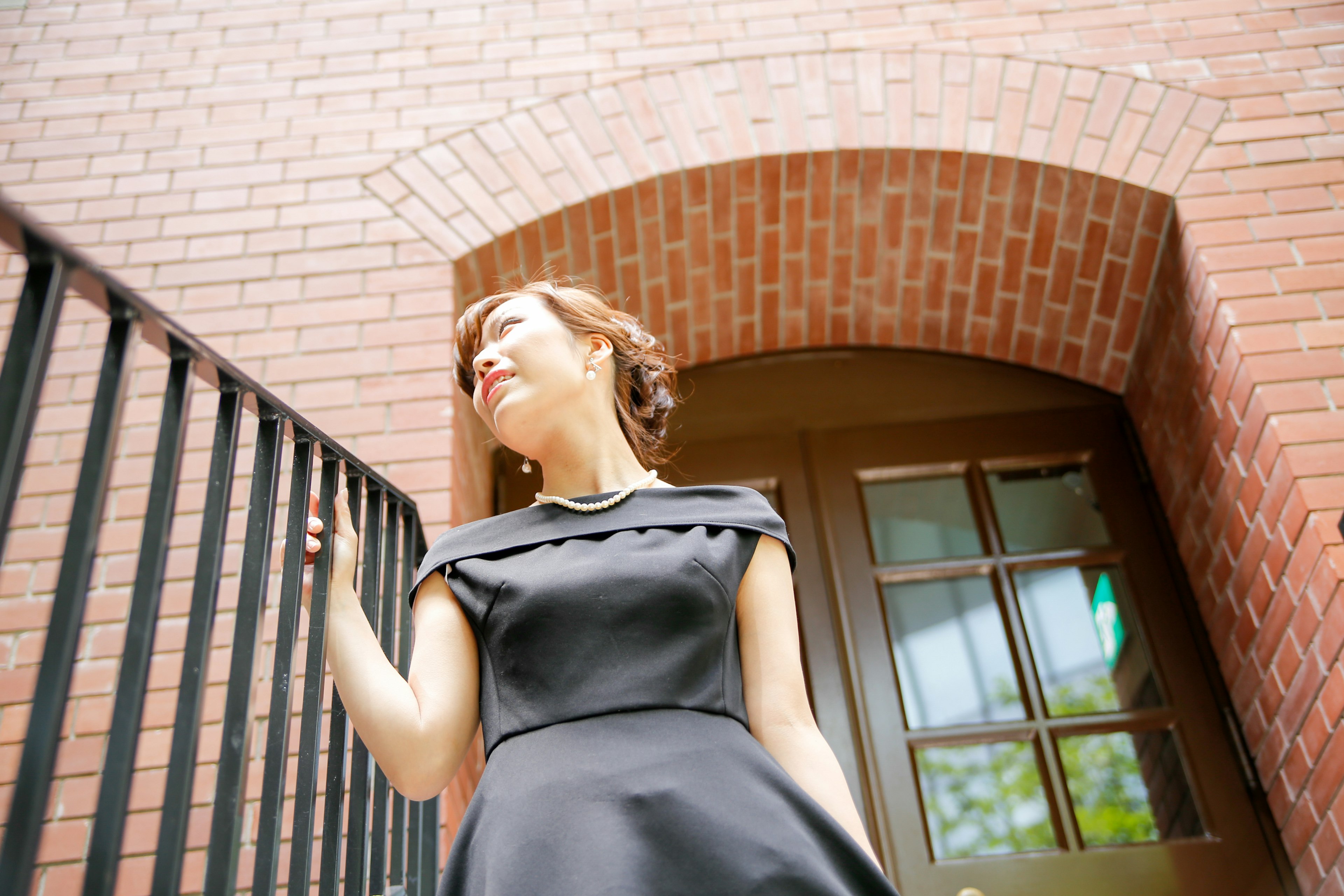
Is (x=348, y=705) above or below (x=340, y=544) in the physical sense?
below

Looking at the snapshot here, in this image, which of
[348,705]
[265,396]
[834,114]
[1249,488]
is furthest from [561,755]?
[834,114]

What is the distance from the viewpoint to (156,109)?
9.79ft

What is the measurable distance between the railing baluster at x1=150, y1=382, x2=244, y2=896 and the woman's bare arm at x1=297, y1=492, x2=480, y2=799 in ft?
0.75

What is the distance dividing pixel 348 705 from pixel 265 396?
426mm

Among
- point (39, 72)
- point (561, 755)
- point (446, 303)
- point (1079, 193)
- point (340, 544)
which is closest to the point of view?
point (561, 755)

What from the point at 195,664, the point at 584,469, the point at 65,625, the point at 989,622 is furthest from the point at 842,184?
the point at 65,625

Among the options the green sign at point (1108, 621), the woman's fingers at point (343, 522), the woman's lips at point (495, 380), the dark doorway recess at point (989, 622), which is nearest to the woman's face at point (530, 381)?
the woman's lips at point (495, 380)

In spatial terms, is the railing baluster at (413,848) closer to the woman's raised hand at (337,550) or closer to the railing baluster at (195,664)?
the woman's raised hand at (337,550)

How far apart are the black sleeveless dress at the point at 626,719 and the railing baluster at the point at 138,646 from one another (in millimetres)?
398

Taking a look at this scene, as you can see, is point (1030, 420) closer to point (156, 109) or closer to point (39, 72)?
point (156, 109)

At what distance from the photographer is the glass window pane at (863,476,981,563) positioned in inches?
A: 116

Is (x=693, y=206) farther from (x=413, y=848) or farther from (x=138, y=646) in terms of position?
(x=138, y=646)

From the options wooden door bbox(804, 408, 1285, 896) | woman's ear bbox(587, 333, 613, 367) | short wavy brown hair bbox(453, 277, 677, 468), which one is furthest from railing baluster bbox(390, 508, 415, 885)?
wooden door bbox(804, 408, 1285, 896)

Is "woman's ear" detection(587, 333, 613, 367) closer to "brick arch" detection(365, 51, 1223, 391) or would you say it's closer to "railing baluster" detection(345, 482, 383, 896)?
"railing baluster" detection(345, 482, 383, 896)
